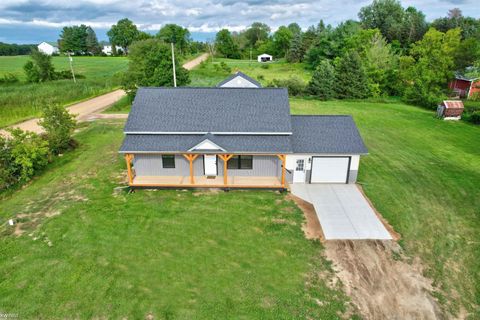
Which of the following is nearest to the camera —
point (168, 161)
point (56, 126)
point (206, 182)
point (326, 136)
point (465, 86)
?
point (206, 182)

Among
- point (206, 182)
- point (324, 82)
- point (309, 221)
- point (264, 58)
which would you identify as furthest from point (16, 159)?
point (264, 58)

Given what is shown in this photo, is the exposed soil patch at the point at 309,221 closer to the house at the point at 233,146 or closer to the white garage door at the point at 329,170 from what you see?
the house at the point at 233,146

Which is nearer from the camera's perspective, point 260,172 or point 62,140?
point 260,172

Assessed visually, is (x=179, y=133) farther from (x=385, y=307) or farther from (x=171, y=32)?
(x=171, y=32)

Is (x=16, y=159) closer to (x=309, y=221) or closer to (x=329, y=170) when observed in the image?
(x=309, y=221)

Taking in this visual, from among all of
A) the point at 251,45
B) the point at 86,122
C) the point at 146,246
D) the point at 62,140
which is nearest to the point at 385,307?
the point at 146,246
